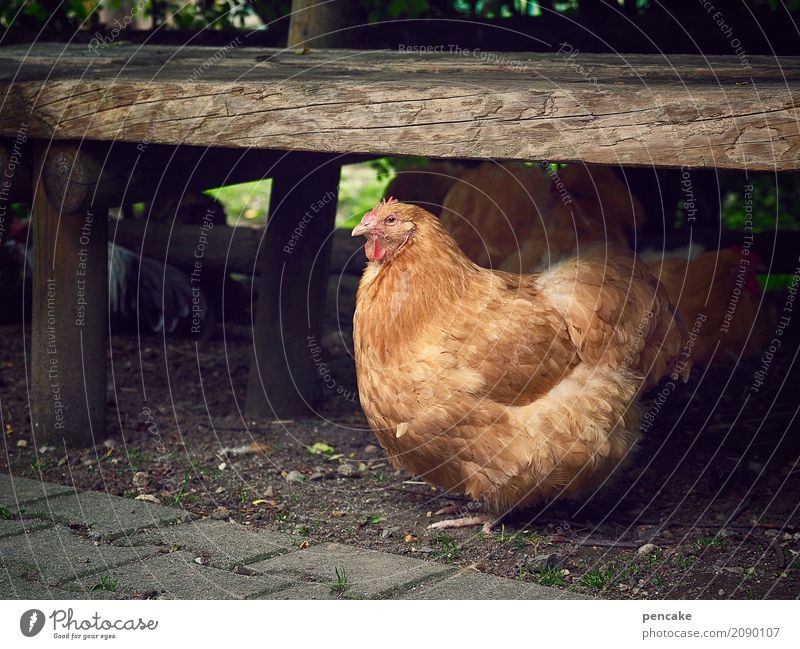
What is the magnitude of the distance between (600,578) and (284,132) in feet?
A: 5.61

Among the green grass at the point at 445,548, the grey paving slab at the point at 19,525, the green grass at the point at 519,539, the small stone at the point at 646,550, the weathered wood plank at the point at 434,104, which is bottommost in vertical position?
the small stone at the point at 646,550

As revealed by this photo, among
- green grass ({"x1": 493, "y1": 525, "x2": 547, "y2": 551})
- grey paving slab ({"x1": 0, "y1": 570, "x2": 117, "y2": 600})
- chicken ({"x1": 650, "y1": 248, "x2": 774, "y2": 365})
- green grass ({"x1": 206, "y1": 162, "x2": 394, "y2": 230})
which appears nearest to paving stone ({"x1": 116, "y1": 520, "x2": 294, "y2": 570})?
grey paving slab ({"x1": 0, "y1": 570, "x2": 117, "y2": 600})

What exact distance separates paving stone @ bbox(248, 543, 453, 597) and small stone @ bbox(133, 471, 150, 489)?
934 millimetres

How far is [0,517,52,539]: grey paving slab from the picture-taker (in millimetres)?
3025

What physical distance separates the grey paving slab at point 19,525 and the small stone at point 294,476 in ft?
3.19

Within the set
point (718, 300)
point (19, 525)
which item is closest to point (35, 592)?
point (19, 525)

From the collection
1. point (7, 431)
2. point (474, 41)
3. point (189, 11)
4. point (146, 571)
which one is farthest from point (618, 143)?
point (189, 11)

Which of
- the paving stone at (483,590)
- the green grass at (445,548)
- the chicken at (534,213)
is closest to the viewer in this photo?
the paving stone at (483,590)

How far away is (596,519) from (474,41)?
2.77 metres

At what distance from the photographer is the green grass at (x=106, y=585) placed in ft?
8.55

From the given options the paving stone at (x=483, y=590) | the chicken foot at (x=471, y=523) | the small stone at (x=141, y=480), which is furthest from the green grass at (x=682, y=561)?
the small stone at (x=141, y=480)

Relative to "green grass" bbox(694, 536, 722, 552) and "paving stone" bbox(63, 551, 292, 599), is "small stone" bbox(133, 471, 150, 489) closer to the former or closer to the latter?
"paving stone" bbox(63, 551, 292, 599)

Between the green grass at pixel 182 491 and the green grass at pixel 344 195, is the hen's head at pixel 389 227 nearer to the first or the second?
the green grass at pixel 182 491

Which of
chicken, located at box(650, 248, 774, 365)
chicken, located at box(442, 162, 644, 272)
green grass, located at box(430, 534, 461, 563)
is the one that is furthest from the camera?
chicken, located at box(442, 162, 644, 272)
